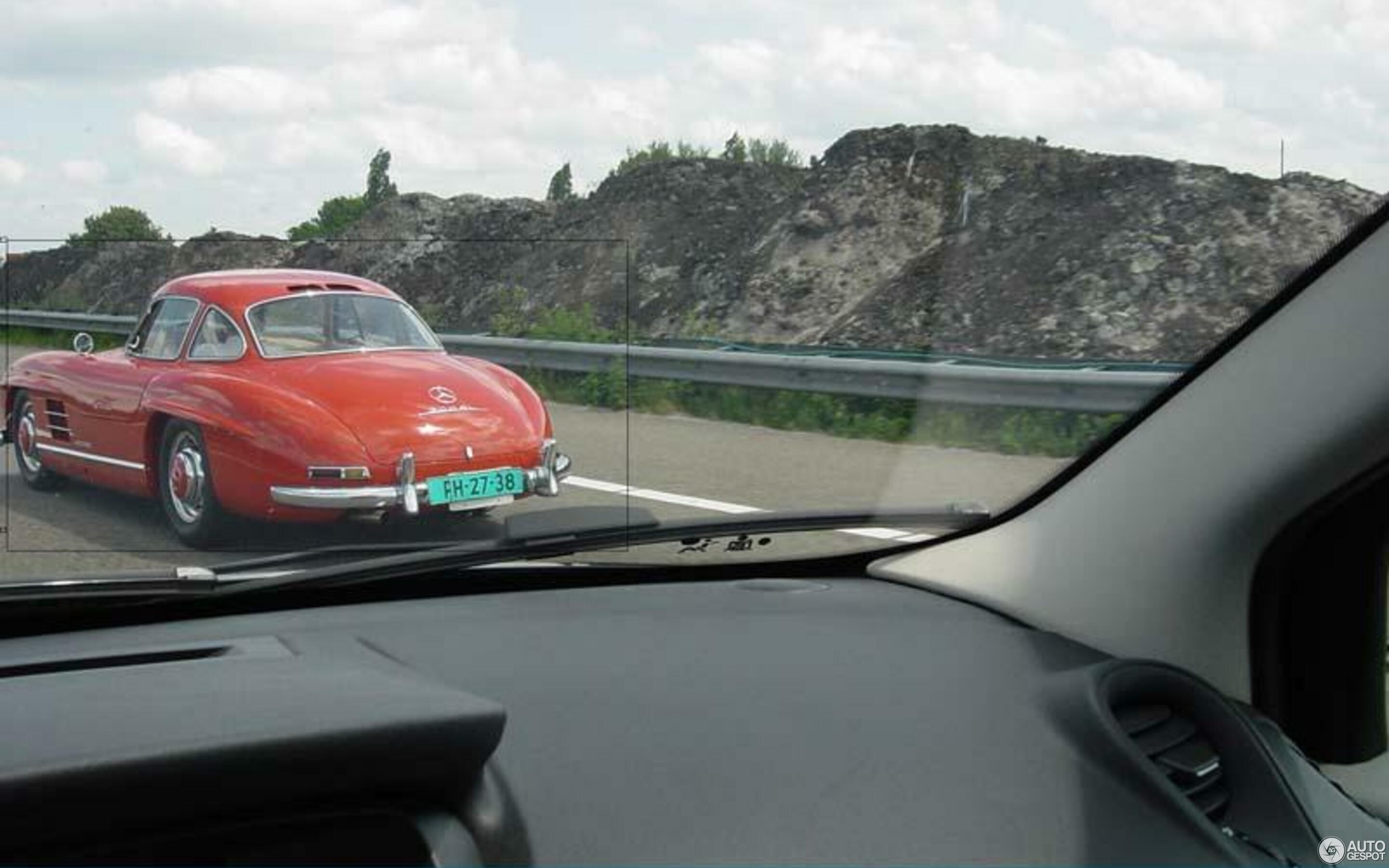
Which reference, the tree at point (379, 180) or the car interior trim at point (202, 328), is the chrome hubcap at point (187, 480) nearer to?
the car interior trim at point (202, 328)

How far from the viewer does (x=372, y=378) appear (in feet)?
9.05

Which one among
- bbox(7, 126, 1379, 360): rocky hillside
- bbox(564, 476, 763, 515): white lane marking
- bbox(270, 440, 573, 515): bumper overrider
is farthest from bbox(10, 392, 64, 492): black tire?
bbox(564, 476, 763, 515): white lane marking

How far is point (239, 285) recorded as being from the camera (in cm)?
266

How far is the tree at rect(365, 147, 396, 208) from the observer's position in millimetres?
2727

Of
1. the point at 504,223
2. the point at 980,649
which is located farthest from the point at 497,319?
the point at 980,649

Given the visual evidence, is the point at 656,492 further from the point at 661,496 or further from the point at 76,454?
the point at 76,454

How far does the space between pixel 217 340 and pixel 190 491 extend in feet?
0.97

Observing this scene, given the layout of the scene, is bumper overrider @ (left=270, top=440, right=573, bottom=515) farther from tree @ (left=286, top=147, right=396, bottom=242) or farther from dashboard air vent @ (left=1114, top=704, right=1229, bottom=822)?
dashboard air vent @ (left=1114, top=704, right=1229, bottom=822)

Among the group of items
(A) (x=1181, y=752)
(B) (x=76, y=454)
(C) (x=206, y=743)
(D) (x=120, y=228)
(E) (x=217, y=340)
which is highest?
(D) (x=120, y=228)

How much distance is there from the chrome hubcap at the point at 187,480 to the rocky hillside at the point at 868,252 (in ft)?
0.94

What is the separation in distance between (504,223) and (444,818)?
1.39 metres

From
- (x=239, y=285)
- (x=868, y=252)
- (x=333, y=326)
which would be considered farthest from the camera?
(x=868, y=252)

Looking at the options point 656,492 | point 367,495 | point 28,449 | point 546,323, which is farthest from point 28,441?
point 656,492

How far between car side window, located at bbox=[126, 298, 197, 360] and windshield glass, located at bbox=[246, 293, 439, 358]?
115 millimetres
